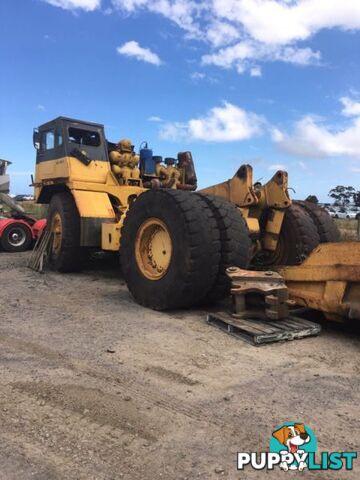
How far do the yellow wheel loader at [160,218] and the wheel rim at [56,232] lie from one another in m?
0.02

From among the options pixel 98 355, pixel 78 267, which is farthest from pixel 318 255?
pixel 78 267

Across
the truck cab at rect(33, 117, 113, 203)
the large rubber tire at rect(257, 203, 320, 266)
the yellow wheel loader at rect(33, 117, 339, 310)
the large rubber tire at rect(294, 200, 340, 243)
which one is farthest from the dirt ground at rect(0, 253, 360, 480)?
the truck cab at rect(33, 117, 113, 203)

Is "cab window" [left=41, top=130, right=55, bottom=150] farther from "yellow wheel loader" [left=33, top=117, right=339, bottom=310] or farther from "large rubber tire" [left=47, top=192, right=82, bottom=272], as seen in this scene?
"large rubber tire" [left=47, top=192, right=82, bottom=272]

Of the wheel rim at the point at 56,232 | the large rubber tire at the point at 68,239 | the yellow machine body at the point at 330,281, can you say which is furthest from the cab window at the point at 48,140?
the yellow machine body at the point at 330,281

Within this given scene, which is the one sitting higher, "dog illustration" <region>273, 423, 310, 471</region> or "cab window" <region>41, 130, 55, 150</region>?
"cab window" <region>41, 130, 55, 150</region>

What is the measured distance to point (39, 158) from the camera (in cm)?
981

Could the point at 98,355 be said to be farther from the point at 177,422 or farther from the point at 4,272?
the point at 4,272

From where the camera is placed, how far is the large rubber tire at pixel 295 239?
6777 mm

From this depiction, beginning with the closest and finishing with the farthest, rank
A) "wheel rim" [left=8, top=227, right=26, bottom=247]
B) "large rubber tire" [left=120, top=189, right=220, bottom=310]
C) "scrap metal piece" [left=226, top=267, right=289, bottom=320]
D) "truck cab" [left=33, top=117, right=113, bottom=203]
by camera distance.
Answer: "scrap metal piece" [left=226, top=267, right=289, bottom=320] → "large rubber tire" [left=120, top=189, right=220, bottom=310] → "truck cab" [left=33, top=117, right=113, bottom=203] → "wheel rim" [left=8, top=227, right=26, bottom=247]

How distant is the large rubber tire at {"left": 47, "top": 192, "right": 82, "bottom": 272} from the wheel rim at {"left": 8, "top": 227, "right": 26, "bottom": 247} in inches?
147

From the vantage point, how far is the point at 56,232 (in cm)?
909

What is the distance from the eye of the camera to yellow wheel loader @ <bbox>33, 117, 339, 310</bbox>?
207 inches

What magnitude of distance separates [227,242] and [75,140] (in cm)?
494

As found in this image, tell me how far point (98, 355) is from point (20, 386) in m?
0.80
